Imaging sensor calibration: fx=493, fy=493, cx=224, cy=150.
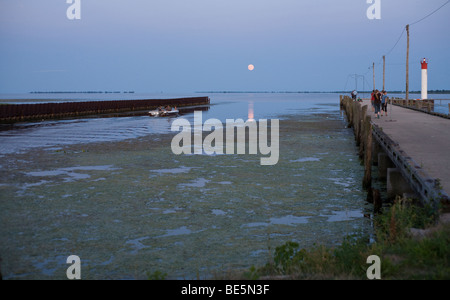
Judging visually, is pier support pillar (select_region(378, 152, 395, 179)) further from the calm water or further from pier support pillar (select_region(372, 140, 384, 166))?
pier support pillar (select_region(372, 140, 384, 166))

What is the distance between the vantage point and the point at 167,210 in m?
12.1

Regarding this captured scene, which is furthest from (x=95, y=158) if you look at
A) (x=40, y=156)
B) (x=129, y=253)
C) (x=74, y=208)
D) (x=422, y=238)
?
(x=422, y=238)

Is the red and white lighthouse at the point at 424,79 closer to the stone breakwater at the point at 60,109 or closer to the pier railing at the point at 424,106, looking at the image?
the pier railing at the point at 424,106

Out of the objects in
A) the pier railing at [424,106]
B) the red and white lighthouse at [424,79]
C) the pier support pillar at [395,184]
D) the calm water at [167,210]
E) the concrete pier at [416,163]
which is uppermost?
the red and white lighthouse at [424,79]

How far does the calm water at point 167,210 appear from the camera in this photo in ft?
28.1

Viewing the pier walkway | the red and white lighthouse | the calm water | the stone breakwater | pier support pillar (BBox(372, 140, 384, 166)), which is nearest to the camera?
the calm water

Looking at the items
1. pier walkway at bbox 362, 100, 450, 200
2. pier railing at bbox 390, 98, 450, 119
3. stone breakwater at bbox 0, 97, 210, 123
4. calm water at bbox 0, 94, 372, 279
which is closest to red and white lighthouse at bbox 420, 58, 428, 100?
pier railing at bbox 390, 98, 450, 119

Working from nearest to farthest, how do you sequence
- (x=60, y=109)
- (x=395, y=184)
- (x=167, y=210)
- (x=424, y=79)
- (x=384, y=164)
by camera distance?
1. (x=167, y=210)
2. (x=395, y=184)
3. (x=384, y=164)
4. (x=60, y=109)
5. (x=424, y=79)

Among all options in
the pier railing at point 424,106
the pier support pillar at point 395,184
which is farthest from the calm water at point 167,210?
the pier railing at point 424,106

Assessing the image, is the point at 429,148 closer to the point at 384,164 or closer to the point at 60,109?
the point at 384,164

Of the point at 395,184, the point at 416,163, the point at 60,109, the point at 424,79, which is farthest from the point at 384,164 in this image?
the point at 424,79

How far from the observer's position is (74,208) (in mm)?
12234

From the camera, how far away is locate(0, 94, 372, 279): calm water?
856 centimetres

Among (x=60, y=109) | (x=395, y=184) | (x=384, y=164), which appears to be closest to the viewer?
(x=395, y=184)
